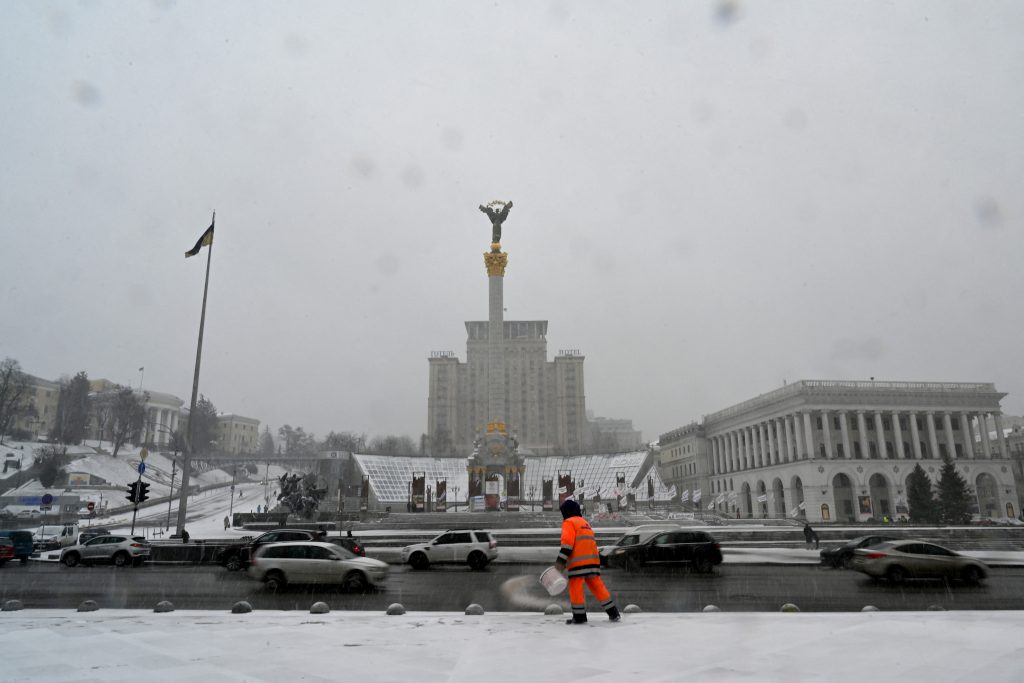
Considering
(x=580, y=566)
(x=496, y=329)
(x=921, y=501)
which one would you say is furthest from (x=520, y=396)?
(x=580, y=566)

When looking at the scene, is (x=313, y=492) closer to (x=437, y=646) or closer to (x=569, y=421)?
(x=437, y=646)

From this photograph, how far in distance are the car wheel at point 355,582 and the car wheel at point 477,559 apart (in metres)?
6.69

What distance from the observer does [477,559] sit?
21.6 meters

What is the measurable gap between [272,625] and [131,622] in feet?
6.99

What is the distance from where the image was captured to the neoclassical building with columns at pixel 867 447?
71000 mm

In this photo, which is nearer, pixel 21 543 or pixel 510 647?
pixel 510 647

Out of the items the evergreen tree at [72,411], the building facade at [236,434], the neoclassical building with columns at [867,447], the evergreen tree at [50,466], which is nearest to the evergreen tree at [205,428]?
the building facade at [236,434]

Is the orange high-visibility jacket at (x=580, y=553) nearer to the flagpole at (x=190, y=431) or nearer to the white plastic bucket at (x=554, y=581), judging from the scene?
the white plastic bucket at (x=554, y=581)

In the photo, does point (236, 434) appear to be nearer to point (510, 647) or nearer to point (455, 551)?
point (455, 551)

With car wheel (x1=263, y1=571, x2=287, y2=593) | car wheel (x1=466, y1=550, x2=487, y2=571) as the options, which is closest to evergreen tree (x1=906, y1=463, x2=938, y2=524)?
car wheel (x1=466, y1=550, x2=487, y2=571)

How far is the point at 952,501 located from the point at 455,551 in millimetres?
52956

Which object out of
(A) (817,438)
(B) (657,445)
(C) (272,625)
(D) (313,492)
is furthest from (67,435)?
(C) (272,625)

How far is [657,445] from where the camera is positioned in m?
122

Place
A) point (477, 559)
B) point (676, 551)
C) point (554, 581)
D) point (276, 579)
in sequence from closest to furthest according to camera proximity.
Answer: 1. point (554, 581)
2. point (276, 579)
3. point (676, 551)
4. point (477, 559)
